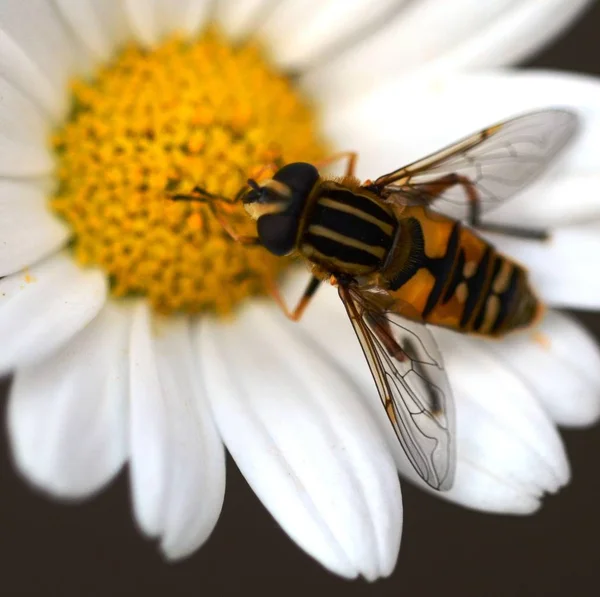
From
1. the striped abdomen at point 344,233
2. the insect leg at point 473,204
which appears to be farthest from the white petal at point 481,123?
the striped abdomen at point 344,233

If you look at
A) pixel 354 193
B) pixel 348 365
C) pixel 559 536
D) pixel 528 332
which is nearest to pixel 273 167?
pixel 354 193

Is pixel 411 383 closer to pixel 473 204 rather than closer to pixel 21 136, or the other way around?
pixel 473 204

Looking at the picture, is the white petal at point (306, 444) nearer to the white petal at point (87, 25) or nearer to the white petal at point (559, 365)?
the white petal at point (559, 365)

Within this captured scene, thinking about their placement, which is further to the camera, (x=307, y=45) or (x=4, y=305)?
(x=307, y=45)

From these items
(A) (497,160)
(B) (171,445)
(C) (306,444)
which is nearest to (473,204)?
(A) (497,160)

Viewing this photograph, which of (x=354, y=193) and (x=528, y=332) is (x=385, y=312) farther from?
(x=528, y=332)

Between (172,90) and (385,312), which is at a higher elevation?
(172,90)

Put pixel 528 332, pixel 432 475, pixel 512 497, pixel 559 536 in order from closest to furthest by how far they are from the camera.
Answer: pixel 432 475 → pixel 512 497 → pixel 528 332 → pixel 559 536
